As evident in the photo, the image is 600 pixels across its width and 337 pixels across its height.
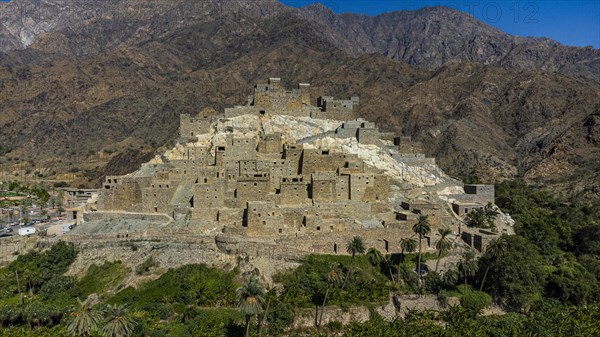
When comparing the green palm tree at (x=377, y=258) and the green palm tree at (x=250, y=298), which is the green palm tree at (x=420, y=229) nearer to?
the green palm tree at (x=377, y=258)

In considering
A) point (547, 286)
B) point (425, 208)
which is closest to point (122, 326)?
point (425, 208)

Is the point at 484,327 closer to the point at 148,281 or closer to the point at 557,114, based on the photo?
the point at 148,281

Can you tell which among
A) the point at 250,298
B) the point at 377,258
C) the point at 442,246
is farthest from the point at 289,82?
the point at 250,298

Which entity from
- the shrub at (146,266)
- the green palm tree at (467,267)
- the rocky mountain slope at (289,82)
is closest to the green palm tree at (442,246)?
the green palm tree at (467,267)

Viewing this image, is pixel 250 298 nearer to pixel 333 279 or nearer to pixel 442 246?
pixel 333 279

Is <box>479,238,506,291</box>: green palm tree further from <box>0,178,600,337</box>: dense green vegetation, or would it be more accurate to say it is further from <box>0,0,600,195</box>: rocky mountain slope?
<box>0,0,600,195</box>: rocky mountain slope

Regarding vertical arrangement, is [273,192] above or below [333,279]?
above

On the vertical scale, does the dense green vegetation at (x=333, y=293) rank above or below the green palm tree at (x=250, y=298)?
below
